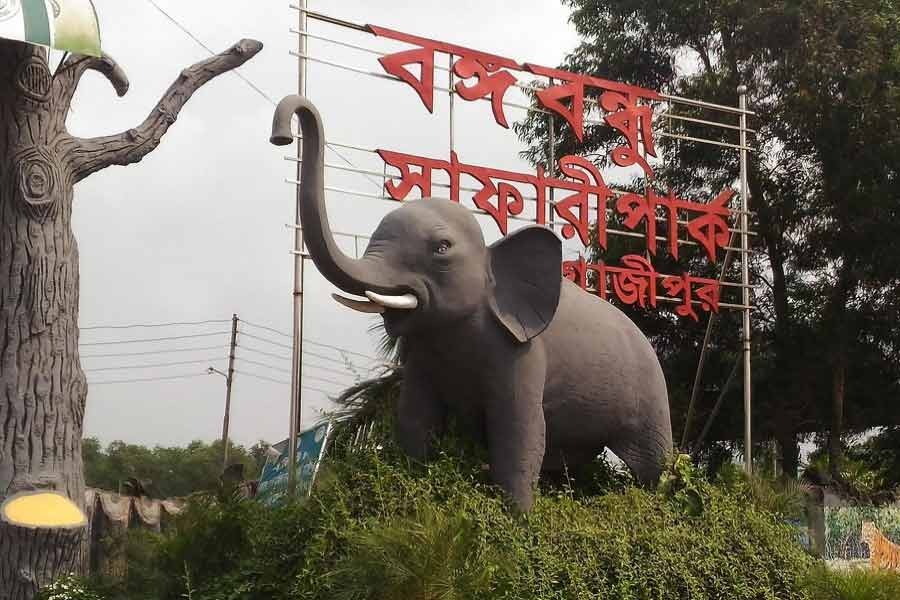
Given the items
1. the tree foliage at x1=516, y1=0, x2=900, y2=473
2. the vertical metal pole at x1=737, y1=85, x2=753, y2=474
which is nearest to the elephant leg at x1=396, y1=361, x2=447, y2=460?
the vertical metal pole at x1=737, y1=85, x2=753, y2=474

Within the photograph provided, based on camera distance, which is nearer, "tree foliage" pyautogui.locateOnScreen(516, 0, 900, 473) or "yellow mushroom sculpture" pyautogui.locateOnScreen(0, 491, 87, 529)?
"yellow mushroom sculpture" pyautogui.locateOnScreen(0, 491, 87, 529)

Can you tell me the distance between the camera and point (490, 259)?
17.8 feet

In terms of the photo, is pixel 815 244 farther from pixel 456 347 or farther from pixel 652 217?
pixel 456 347

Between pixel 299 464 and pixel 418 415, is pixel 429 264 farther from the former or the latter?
pixel 299 464

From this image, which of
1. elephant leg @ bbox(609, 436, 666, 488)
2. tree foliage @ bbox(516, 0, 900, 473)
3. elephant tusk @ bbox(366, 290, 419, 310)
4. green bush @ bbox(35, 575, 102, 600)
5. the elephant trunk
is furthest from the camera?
tree foliage @ bbox(516, 0, 900, 473)

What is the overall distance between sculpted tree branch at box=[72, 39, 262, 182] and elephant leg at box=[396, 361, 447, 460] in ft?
13.5

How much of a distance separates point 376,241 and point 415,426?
89 cm

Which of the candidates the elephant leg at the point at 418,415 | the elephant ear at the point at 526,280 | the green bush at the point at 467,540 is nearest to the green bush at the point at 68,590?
the green bush at the point at 467,540

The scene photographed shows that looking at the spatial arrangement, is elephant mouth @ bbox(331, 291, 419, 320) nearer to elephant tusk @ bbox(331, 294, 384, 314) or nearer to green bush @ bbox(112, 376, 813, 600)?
elephant tusk @ bbox(331, 294, 384, 314)

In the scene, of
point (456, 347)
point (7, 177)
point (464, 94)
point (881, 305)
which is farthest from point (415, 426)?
point (881, 305)

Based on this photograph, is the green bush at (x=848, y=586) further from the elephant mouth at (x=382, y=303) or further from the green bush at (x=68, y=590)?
the green bush at (x=68, y=590)

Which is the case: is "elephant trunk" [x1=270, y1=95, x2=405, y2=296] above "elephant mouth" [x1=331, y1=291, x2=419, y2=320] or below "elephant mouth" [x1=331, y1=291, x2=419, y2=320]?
above

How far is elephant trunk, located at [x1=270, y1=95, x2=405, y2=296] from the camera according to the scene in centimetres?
477

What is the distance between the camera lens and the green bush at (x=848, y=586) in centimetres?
577
